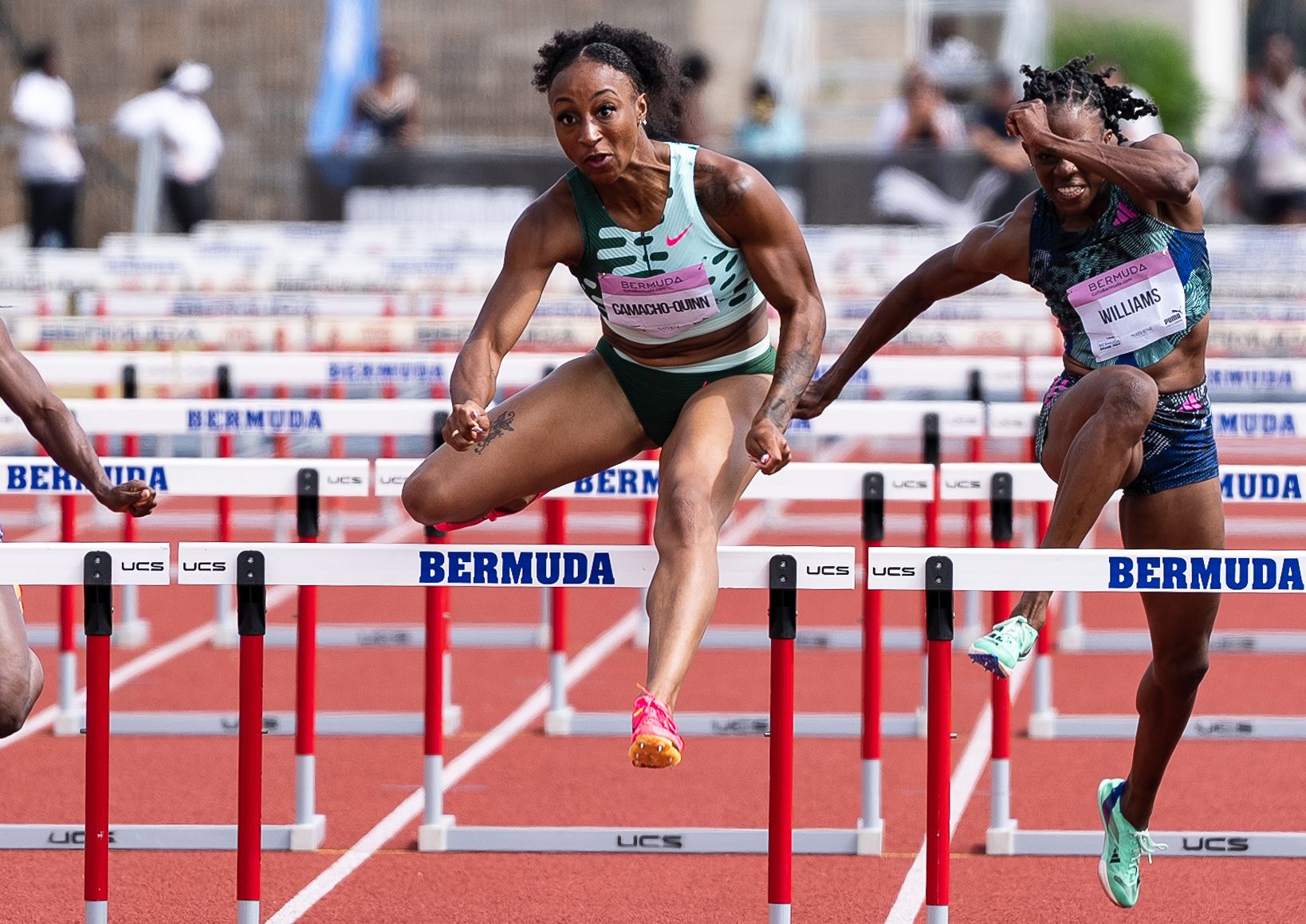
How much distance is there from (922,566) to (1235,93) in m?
28.2

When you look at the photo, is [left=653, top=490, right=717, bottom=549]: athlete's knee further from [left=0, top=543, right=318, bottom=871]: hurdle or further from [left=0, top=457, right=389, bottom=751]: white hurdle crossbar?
[left=0, top=457, right=389, bottom=751]: white hurdle crossbar

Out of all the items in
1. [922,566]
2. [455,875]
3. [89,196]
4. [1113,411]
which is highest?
[89,196]

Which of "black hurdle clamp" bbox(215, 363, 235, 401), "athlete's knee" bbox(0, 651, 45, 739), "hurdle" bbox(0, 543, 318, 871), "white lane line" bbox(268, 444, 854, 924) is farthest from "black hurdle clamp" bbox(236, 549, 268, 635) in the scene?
"black hurdle clamp" bbox(215, 363, 235, 401)

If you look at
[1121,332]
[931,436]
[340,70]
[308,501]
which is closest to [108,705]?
[308,501]

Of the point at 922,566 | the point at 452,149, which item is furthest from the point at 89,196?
the point at 922,566

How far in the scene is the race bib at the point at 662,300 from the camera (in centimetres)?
507

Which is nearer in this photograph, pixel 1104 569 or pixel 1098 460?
pixel 1104 569

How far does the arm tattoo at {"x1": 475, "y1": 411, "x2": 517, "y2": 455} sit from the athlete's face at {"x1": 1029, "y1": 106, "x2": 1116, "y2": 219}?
1385 millimetres

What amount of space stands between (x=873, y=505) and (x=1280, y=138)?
42.5ft

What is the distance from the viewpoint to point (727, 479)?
195 inches

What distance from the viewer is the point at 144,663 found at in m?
8.54

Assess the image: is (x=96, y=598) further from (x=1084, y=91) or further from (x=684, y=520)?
(x=1084, y=91)

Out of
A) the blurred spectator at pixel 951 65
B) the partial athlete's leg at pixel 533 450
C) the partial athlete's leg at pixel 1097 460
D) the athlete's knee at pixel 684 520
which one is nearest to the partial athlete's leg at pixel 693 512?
the athlete's knee at pixel 684 520

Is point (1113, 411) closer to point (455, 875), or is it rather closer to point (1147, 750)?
point (1147, 750)
